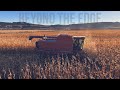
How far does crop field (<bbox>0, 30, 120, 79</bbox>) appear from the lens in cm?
826

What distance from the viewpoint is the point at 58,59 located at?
8562 millimetres

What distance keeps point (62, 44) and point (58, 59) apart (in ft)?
1.30

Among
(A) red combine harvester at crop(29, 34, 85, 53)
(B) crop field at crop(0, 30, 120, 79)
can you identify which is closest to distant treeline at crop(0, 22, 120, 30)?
(B) crop field at crop(0, 30, 120, 79)

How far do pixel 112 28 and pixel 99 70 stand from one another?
1219mm

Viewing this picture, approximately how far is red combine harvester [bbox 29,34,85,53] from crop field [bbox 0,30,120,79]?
4.1 inches

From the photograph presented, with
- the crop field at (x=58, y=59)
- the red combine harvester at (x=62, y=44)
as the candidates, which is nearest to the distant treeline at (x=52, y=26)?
the crop field at (x=58, y=59)

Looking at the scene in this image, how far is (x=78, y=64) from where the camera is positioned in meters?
8.38

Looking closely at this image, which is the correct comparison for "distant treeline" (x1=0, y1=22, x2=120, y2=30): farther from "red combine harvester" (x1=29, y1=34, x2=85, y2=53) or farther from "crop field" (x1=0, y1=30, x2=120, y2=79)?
"red combine harvester" (x1=29, y1=34, x2=85, y2=53)

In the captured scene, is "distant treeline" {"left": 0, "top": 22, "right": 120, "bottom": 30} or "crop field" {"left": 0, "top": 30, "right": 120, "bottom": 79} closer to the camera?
"crop field" {"left": 0, "top": 30, "right": 120, "bottom": 79}

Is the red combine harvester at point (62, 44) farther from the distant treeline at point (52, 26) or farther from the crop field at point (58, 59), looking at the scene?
the distant treeline at point (52, 26)

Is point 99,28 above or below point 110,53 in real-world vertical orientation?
above

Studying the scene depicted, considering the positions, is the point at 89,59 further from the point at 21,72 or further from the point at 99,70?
the point at 21,72

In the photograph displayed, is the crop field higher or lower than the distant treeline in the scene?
lower
